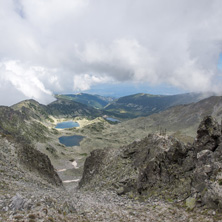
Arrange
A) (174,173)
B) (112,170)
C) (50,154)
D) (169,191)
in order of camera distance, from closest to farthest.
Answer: (169,191) → (174,173) → (112,170) → (50,154)

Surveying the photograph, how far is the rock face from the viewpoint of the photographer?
21.0 metres

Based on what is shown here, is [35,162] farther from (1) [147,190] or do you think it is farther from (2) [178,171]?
(2) [178,171]

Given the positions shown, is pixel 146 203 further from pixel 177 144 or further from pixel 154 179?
pixel 177 144

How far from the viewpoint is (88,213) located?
2189cm

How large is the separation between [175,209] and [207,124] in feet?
58.0

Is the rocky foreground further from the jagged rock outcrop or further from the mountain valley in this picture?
the jagged rock outcrop

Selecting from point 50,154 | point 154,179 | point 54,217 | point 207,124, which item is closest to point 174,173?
point 154,179

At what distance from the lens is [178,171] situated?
2964cm

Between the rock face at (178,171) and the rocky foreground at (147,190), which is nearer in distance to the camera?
the rocky foreground at (147,190)

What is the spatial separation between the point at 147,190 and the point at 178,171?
6.37 meters

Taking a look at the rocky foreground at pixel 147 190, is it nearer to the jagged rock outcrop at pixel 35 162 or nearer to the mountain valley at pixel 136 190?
the mountain valley at pixel 136 190

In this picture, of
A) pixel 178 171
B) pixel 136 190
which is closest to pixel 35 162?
pixel 136 190

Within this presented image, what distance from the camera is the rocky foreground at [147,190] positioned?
1806cm

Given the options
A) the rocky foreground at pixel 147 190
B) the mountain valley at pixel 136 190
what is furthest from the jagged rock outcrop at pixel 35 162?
the rocky foreground at pixel 147 190
